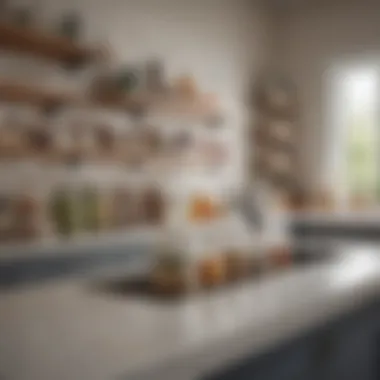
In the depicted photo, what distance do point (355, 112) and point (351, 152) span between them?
0.33 metres

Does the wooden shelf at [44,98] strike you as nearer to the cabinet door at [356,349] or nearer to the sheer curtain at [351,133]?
the sheer curtain at [351,133]

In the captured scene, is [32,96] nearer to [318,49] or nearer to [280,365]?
[280,365]

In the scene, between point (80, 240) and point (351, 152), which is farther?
point (351, 152)

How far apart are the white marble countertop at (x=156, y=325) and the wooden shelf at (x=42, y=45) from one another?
79.9 inches

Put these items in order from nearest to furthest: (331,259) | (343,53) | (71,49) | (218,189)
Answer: (331,259) → (71,49) → (218,189) → (343,53)

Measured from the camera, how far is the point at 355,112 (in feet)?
→ 17.7

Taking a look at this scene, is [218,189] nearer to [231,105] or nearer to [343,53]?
[231,105]

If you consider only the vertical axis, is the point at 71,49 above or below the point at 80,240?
above

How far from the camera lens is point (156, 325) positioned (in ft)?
3.88

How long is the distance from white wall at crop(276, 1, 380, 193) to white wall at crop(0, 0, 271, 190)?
0.21 meters

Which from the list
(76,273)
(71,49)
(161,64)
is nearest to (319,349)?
(76,273)

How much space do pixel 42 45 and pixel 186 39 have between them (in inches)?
57.1

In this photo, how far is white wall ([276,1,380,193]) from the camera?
521 cm

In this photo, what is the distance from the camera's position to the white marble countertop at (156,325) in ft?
3.07
